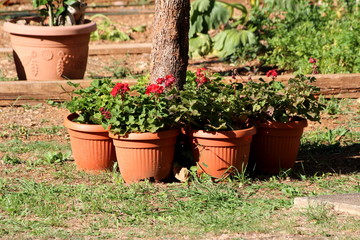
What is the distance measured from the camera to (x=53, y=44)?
7582 millimetres

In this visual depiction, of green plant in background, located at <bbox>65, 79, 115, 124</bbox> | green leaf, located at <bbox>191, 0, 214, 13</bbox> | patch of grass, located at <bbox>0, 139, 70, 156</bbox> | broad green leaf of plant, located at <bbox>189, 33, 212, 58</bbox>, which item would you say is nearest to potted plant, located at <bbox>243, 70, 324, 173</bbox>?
green plant in background, located at <bbox>65, 79, 115, 124</bbox>

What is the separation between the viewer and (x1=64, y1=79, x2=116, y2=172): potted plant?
5156 millimetres

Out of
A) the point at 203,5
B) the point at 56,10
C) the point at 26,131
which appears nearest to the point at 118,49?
the point at 203,5

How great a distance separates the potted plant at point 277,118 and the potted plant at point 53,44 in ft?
9.72

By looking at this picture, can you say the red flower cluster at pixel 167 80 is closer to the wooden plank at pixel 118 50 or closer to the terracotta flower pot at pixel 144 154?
the terracotta flower pot at pixel 144 154

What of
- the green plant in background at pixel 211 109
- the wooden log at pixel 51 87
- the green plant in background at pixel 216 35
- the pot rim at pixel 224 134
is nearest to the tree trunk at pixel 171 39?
the green plant in background at pixel 211 109

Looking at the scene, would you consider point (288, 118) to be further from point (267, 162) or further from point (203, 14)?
point (203, 14)

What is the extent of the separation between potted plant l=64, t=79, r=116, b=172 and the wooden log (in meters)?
1.94

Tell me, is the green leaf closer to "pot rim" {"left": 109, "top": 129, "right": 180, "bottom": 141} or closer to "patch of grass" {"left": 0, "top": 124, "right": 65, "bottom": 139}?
"patch of grass" {"left": 0, "top": 124, "right": 65, "bottom": 139}

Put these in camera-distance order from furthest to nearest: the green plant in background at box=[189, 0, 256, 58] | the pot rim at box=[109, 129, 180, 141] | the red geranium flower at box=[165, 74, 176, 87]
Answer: the green plant in background at box=[189, 0, 256, 58] < the red geranium flower at box=[165, 74, 176, 87] < the pot rim at box=[109, 129, 180, 141]

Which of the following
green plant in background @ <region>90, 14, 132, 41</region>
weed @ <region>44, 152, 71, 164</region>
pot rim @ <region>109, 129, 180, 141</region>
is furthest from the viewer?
green plant in background @ <region>90, 14, 132, 41</region>

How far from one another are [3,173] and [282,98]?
2.24 meters

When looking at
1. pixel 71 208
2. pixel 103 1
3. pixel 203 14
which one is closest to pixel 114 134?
pixel 71 208

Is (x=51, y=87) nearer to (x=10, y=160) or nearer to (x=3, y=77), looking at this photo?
(x=3, y=77)
